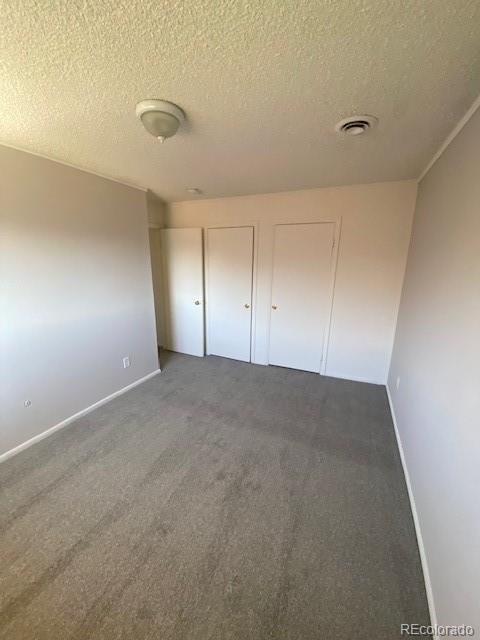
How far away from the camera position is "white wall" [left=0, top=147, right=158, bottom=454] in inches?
73.7

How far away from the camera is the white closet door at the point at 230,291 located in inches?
135

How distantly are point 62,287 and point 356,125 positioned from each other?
246cm

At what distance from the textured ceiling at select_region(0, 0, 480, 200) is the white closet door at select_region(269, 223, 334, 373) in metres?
1.17

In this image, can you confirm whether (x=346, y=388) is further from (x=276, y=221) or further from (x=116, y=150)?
(x=116, y=150)

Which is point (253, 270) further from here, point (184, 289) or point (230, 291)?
point (184, 289)

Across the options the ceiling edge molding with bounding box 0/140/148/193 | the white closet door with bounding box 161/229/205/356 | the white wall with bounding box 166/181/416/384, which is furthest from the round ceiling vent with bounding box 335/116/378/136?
the white closet door with bounding box 161/229/205/356

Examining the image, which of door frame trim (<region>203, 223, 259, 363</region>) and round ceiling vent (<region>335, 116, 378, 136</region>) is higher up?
round ceiling vent (<region>335, 116, 378, 136</region>)

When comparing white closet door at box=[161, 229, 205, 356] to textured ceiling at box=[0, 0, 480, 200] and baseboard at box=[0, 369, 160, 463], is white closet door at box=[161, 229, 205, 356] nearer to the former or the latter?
baseboard at box=[0, 369, 160, 463]

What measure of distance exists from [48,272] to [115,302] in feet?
2.25

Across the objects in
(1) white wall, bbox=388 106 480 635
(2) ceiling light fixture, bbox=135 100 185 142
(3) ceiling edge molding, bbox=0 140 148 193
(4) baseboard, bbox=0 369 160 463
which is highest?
(3) ceiling edge molding, bbox=0 140 148 193

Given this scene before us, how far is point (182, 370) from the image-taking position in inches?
135

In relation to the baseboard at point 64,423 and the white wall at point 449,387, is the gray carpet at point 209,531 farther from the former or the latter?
the white wall at point 449,387

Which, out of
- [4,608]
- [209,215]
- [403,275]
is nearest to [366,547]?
[4,608]

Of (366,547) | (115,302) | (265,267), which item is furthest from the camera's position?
(265,267)
